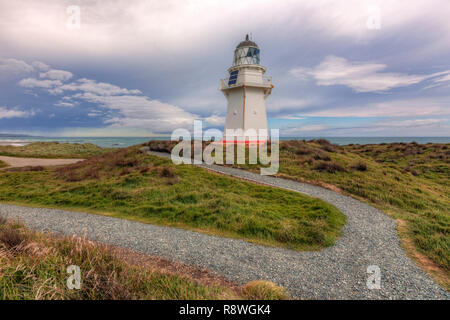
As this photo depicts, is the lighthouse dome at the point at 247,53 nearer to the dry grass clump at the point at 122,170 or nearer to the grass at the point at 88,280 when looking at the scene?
the dry grass clump at the point at 122,170

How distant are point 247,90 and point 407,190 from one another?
15.0 m

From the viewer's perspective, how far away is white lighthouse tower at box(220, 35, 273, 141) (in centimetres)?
2038

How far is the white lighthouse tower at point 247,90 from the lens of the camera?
66.8ft

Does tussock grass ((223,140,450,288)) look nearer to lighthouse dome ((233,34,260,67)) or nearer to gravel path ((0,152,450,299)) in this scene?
gravel path ((0,152,450,299))

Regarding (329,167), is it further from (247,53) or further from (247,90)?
(247,53)

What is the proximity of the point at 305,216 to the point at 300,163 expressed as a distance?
28.9ft

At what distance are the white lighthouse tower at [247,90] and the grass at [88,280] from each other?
1768cm

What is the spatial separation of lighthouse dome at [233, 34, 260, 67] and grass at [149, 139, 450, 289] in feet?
30.8

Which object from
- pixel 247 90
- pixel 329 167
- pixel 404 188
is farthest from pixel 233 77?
pixel 404 188

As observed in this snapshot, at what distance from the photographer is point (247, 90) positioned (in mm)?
20453

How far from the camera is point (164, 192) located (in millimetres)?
10844

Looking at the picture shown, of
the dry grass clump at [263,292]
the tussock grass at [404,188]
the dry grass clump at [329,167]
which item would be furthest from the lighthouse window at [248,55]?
the dry grass clump at [263,292]

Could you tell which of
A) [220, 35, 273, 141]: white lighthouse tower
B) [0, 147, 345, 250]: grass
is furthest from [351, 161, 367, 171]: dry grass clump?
[220, 35, 273, 141]: white lighthouse tower

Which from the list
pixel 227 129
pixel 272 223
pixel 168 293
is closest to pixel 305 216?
pixel 272 223
